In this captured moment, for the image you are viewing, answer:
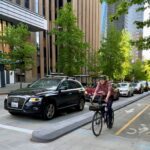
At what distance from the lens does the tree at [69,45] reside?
2780 centimetres

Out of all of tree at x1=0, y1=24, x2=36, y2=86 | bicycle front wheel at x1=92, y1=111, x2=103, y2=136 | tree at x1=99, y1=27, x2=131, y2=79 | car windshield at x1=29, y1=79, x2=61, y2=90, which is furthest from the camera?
tree at x1=99, y1=27, x2=131, y2=79

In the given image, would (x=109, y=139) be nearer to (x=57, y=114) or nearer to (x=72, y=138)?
(x=72, y=138)

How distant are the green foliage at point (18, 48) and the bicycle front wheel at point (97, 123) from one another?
66.7 feet

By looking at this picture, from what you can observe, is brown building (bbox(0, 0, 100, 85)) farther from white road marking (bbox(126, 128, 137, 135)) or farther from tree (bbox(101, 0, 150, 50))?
white road marking (bbox(126, 128, 137, 135))

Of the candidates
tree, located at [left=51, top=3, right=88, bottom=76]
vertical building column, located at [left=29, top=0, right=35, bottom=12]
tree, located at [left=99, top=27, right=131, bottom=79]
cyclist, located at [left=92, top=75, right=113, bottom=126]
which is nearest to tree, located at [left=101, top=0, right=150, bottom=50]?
cyclist, located at [left=92, top=75, right=113, bottom=126]

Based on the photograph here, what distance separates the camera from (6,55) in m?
28.6

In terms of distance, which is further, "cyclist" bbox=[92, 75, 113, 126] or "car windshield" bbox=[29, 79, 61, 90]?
"car windshield" bbox=[29, 79, 61, 90]

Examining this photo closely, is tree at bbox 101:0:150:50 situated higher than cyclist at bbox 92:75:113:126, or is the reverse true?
tree at bbox 101:0:150:50

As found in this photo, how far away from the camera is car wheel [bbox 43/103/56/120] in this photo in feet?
33.6

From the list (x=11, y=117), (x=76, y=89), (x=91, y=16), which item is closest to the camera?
(x=11, y=117)

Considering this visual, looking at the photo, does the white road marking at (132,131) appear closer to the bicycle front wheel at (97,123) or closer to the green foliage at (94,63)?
the bicycle front wheel at (97,123)

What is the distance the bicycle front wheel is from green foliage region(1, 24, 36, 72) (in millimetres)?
20316

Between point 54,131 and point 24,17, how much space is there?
30978 mm

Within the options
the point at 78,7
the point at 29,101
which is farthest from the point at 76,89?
the point at 78,7
